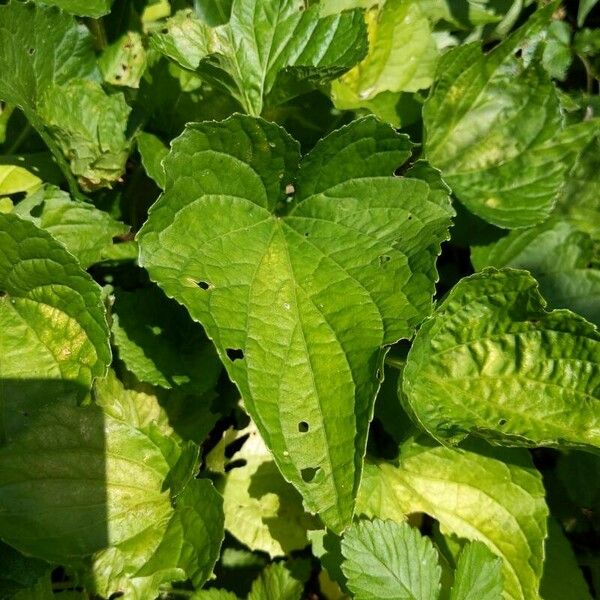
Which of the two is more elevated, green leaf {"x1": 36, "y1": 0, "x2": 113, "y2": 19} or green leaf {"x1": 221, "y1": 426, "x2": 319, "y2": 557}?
green leaf {"x1": 36, "y1": 0, "x2": 113, "y2": 19}

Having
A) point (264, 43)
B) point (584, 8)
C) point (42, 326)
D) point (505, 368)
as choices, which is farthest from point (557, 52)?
point (42, 326)

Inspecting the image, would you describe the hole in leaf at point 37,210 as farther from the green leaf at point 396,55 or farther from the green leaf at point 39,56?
the green leaf at point 396,55

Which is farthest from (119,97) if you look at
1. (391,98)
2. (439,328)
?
(439,328)

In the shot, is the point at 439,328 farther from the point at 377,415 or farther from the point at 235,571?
the point at 235,571

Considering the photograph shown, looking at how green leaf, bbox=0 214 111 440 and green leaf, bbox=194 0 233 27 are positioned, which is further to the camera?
green leaf, bbox=194 0 233 27

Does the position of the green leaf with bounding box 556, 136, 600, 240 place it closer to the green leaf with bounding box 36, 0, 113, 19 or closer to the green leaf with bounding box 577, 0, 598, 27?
the green leaf with bounding box 577, 0, 598, 27

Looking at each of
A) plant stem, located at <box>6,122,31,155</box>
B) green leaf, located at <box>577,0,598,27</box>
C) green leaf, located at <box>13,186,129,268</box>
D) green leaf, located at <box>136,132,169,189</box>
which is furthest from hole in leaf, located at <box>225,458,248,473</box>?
green leaf, located at <box>577,0,598,27</box>
